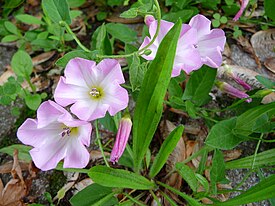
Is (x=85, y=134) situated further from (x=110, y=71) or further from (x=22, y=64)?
(x=22, y=64)

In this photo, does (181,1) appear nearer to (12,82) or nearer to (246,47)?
(246,47)

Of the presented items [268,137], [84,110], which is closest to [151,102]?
[84,110]

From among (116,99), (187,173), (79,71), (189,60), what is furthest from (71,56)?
(187,173)

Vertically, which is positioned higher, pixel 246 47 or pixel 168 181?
pixel 246 47

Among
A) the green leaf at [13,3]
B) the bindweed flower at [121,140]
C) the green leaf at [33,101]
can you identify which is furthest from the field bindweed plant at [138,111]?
the green leaf at [13,3]

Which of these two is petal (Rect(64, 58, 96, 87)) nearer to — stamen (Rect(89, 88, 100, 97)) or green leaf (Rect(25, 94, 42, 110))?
stamen (Rect(89, 88, 100, 97))

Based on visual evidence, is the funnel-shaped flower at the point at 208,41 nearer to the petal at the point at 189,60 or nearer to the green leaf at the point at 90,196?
the petal at the point at 189,60
